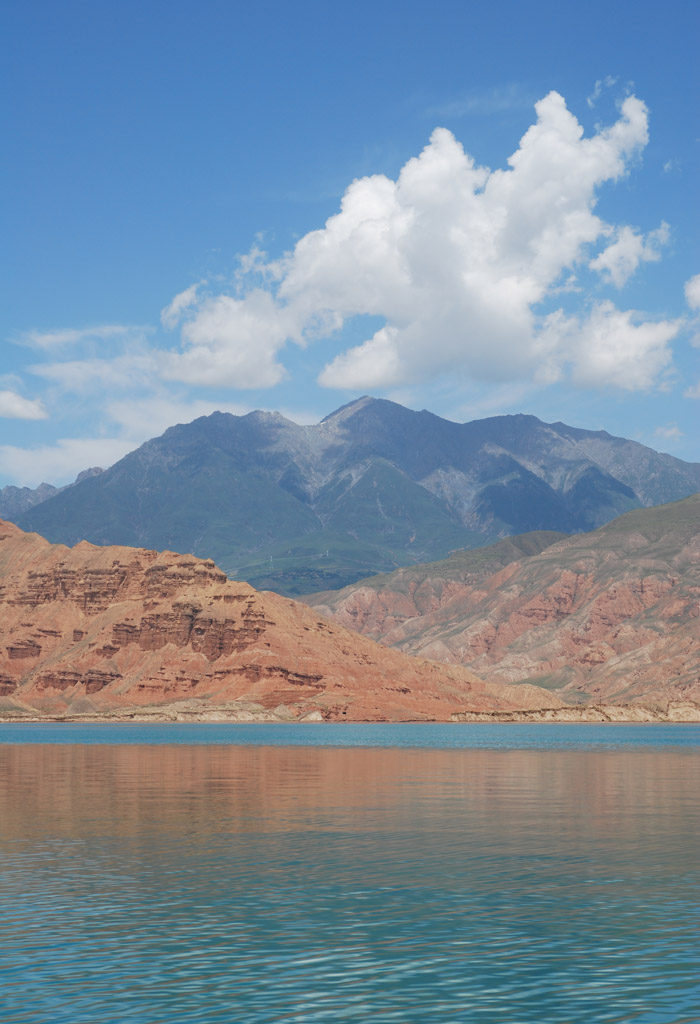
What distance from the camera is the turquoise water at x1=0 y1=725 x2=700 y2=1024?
84.6 feet

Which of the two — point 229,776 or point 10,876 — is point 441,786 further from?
point 10,876

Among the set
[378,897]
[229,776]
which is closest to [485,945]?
[378,897]

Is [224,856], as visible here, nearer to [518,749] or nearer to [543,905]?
[543,905]

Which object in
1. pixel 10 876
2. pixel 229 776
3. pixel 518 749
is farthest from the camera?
pixel 518 749

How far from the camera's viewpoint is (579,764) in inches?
4486

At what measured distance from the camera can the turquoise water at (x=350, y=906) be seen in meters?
25.8

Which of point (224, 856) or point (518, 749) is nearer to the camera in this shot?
point (224, 856)

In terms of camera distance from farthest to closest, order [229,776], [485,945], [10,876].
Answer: [229,776], [10,876], [485,945]

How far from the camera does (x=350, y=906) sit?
36.5 metres

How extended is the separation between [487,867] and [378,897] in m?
7.68

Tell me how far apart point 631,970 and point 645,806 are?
1659 inches

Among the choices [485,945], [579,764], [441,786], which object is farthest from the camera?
[579,764]

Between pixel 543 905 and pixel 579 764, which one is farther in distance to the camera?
pixel 579 764

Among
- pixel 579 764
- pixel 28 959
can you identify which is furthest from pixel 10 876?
pixel 579 764
